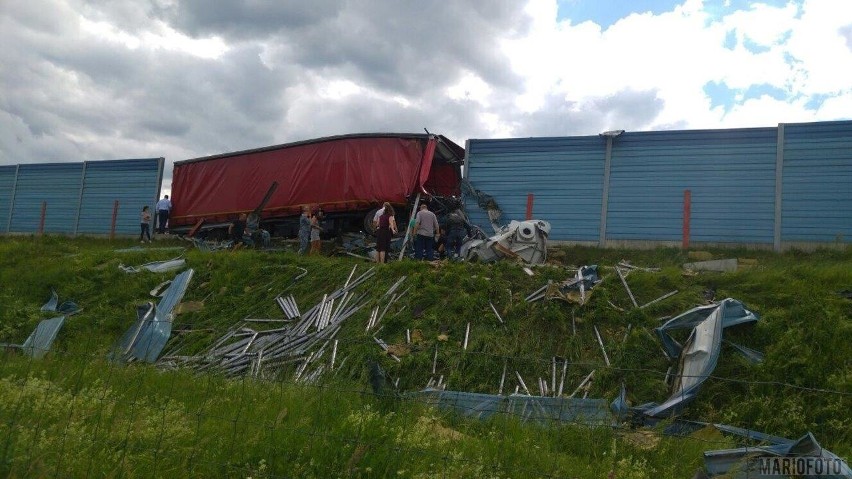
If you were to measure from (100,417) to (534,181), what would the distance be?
39.6 ft

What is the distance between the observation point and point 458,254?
13227 millimetres

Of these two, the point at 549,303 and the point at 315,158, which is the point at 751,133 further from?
the point at 315,158

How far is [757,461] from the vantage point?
4.18 m

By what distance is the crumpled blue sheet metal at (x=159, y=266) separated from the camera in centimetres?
1286

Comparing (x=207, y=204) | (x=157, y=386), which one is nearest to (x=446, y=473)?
(x=157, y=386)

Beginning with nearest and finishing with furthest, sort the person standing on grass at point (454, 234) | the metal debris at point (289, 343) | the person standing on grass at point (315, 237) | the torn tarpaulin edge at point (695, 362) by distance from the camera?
the torn tarpaulin edge at point (695, 362) < the metal debris at point (289, 343) < the person standing on grass at point (454, 234) < the person standing on grass at point (315, 237)

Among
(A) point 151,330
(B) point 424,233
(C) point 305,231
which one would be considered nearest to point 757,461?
(B) point 424,233

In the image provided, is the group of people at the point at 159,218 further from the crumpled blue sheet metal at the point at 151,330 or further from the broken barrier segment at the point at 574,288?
the broken barrier segment at the point at 574,288

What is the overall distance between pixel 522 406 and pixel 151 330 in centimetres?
672

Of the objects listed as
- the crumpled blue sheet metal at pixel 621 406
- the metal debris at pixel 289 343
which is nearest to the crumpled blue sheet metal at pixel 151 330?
the metal debris at pixel 289 343

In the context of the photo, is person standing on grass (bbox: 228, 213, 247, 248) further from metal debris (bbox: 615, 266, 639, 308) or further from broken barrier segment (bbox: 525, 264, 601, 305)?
metal debris (bbox: 615, 266, 639, 308)

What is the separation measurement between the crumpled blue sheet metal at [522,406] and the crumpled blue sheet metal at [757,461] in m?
1.34

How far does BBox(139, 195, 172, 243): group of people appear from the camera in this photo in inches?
749

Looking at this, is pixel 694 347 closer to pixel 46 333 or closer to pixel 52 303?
pixel 46 333
